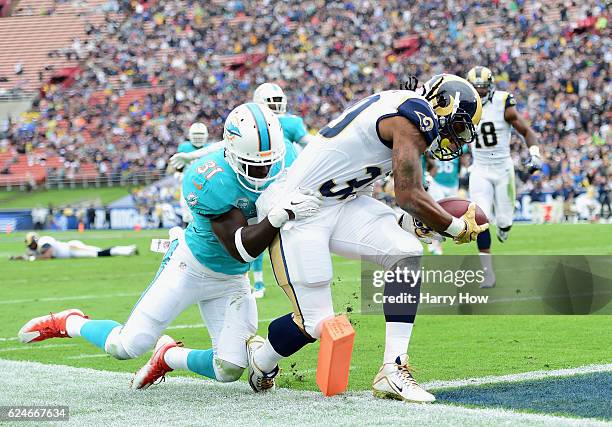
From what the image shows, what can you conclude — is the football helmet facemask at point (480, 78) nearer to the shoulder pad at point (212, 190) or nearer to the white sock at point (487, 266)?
the white sock at point (487, 266)

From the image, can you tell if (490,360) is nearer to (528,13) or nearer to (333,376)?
(333,376)

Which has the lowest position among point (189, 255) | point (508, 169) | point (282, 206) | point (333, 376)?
point (508, 169)

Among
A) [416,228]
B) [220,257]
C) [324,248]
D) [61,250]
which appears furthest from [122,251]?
[324,248]

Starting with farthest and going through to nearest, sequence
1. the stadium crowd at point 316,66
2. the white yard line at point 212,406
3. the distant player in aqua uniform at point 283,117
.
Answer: the stadium crowd at point 316,66 → the distant player in aqua uniform at point 283,117 → the white yard line at point 212,406

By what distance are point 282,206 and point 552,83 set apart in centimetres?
2191

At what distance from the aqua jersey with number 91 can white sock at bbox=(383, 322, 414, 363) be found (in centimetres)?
90

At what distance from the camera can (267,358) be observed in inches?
196

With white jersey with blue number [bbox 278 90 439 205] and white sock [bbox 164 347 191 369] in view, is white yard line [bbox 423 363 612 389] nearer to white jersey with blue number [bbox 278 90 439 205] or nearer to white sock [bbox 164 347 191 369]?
white jersey with blue number [bbox 278 90 439 205]

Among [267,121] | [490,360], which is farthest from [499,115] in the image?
[267,121]

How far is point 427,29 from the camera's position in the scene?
96.6 feet

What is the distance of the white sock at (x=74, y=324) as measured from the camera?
5668 millimetres

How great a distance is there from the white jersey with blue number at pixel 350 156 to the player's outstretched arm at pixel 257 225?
10 centimetres
